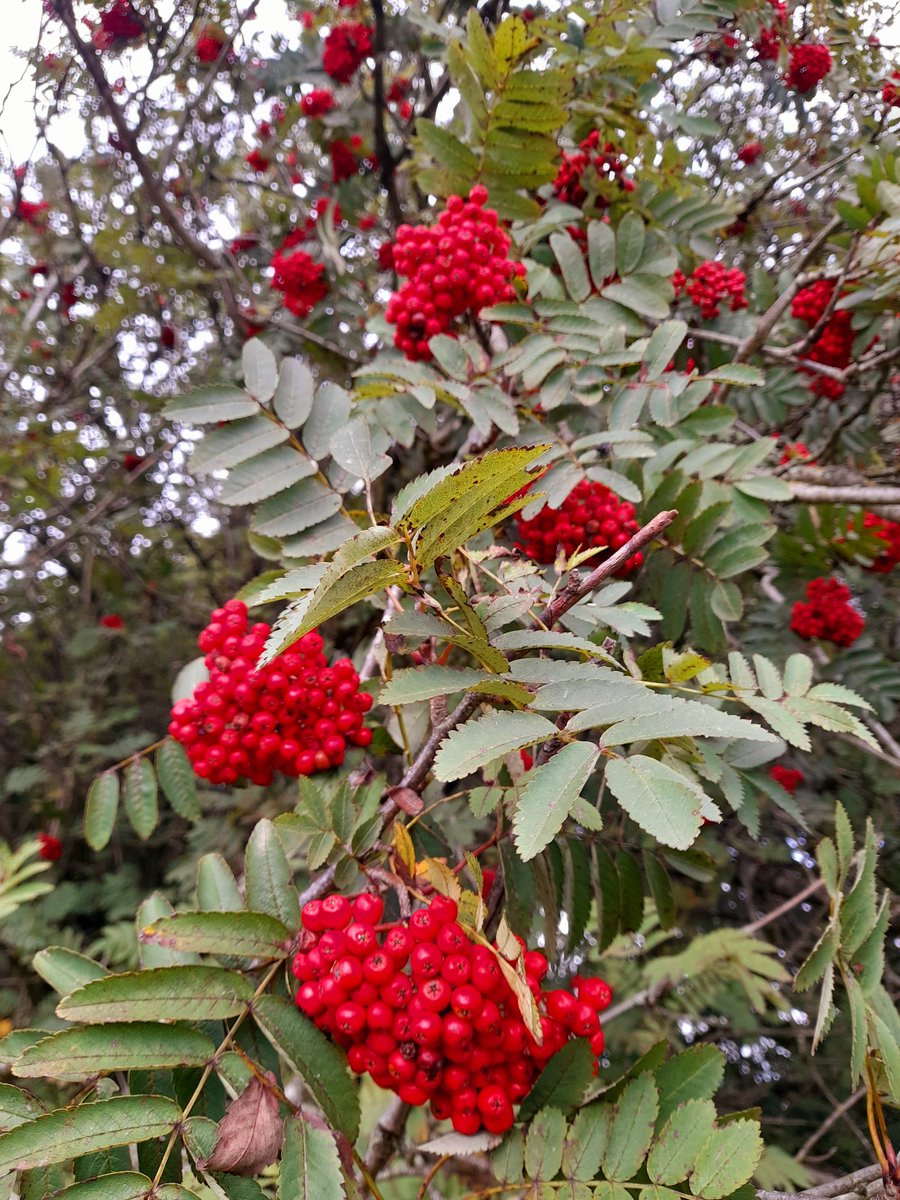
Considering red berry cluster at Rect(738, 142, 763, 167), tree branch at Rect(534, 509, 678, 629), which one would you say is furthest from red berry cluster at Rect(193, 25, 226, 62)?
tree branch at Rect(534, 509, 678, 629)

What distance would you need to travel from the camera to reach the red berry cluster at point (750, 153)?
4020mm

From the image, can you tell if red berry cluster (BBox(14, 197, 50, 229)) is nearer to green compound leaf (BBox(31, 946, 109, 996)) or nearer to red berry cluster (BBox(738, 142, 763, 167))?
red berry cluster (BBox(738, 142, 763, 167))

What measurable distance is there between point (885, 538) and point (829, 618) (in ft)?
1.41

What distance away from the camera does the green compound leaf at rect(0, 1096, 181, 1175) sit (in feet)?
2.71

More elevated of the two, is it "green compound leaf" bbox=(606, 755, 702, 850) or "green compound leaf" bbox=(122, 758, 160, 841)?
"green compound leaf" bbox=(122, 758, 160, 841)

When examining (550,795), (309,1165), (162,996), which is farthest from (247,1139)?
(550,795)

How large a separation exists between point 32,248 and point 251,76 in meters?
2.51

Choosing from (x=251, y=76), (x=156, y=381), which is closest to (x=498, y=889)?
(x=251, y=76)

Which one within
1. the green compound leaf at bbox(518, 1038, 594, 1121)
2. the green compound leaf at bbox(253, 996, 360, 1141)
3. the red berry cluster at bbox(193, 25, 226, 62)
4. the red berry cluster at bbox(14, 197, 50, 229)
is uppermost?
the red berry cluster at bbox(14, 197, 50, 229)

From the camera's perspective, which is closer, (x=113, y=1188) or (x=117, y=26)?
(x=113, y=1188)

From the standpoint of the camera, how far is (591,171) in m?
2.47

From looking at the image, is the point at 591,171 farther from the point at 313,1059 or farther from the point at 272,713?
the point at 313,1059

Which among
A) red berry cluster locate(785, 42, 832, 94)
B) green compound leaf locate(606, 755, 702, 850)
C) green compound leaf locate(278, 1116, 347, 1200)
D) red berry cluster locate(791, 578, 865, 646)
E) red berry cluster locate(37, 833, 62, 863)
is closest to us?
green compound leaf locate(606, 755, 702, 850)

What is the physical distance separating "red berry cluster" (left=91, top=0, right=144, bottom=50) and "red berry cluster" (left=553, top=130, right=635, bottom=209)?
249 cm
